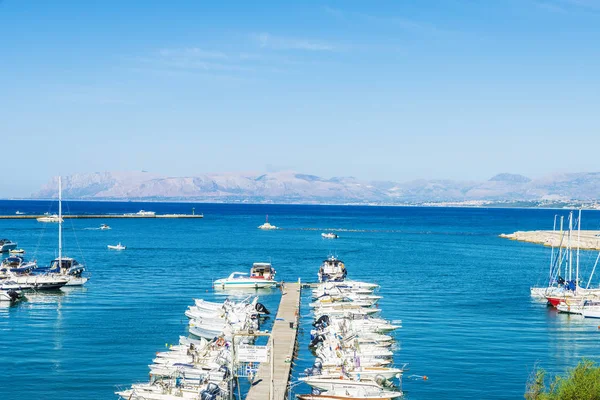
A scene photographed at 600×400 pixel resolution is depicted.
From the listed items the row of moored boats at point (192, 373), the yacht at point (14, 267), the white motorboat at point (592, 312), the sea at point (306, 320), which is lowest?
the sea at point (306, 320)

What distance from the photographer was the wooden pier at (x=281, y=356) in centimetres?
3694

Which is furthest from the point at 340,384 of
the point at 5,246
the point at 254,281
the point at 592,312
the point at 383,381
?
the point at 5,246

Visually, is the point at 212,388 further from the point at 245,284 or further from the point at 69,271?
the point at 69,271

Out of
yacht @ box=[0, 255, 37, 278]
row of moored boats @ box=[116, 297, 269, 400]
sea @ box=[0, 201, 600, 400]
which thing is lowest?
sea @ box=[0, 201, 600, 400]

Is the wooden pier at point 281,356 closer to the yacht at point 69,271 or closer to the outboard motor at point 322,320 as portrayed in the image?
the outboard motor at point 322,320

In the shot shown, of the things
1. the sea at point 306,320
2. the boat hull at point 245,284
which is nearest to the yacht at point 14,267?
the sea at point 306,320

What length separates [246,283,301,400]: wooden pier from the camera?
121 ft

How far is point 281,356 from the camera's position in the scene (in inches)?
1734

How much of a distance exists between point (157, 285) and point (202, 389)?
44043 millimetres

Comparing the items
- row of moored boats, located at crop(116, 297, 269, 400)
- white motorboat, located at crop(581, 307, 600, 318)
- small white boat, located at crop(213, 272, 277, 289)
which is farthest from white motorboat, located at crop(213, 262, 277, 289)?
white motorboat, located at crop(581, 307, 600, 318)

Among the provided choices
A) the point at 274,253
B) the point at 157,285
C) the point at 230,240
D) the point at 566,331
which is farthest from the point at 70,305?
the point at 230,240

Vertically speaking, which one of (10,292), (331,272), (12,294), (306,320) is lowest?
(306,320)

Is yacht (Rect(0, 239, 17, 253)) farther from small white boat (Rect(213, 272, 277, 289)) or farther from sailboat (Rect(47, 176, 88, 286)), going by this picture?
small white boat (Rect(213, 272, 277, 289))

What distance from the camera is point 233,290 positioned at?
76.0 m
